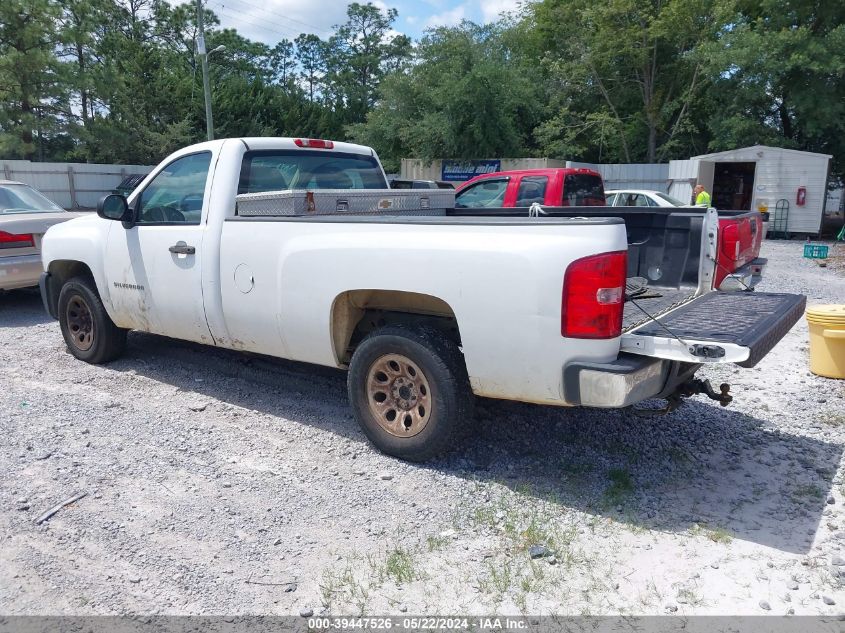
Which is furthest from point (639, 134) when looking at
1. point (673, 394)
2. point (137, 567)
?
point (137, 567)

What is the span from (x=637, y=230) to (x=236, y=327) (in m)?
3.15

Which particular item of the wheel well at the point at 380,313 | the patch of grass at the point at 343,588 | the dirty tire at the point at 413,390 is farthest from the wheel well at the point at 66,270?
the patch of grass at the point at 343,588

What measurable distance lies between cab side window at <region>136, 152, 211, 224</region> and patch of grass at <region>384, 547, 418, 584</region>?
302 centimetres

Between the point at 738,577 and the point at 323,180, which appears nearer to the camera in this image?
the point at 738,577

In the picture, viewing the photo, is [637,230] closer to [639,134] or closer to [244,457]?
[244,457]

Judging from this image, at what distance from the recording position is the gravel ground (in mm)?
3133

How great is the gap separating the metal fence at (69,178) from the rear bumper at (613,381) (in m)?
27.8

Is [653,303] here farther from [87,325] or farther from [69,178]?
[69,178]

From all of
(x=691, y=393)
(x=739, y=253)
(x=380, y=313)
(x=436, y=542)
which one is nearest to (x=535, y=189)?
(x=739, y=253)

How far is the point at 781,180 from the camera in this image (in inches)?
847

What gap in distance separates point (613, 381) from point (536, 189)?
7.71m

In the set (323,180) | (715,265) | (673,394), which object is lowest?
(673,394)

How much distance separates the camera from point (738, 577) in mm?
3217

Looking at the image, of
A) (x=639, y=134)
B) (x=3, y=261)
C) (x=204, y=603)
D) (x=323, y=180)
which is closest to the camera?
(x=204, y=603)
